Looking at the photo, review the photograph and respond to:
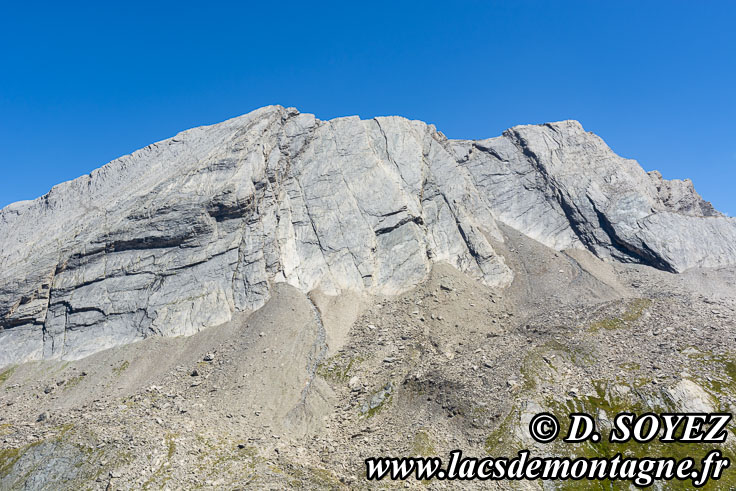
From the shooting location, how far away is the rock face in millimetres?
55562

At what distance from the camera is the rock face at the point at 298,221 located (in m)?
55.6

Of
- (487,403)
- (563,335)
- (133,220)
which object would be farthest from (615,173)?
(133,220)

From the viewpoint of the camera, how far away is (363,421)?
38.5 meters

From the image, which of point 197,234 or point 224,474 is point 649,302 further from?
point 197,234

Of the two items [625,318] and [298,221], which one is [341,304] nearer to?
[298,221]

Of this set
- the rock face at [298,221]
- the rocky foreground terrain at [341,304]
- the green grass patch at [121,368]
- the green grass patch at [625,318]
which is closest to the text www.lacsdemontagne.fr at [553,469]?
the rocky foreground terrain at [341,304]
